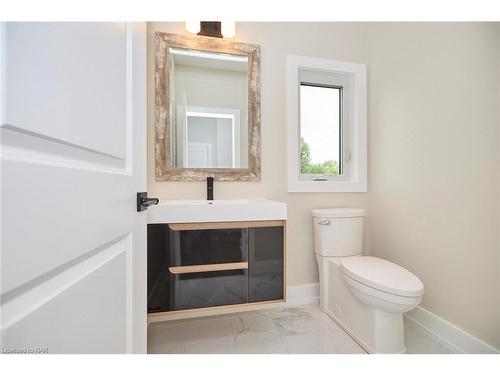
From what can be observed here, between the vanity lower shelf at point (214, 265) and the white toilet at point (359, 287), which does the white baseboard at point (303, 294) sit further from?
the vanity lower shelf at point (214, 265)

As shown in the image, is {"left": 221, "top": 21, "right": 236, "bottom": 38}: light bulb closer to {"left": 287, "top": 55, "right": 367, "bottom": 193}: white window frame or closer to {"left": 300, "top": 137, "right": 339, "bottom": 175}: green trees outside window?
{"left": 287, "top": 55, "right": 367, "bottom": 193}: white window frame

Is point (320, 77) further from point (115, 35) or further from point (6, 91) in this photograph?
point (6, 91)

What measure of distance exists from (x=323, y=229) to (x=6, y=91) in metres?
1.75

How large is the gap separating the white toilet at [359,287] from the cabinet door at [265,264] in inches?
16.6

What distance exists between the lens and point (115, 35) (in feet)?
1.85

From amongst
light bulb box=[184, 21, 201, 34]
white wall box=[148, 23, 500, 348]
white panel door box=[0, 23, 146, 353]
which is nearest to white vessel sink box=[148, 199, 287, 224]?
white wall box=[148, 23, 500, 348]

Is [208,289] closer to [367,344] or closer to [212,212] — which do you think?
[212,212]

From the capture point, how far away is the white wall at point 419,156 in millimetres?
1245

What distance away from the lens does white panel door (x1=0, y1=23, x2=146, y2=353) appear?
0.28 meters

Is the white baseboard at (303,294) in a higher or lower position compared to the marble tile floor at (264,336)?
higher

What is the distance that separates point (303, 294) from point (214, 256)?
0.98 m

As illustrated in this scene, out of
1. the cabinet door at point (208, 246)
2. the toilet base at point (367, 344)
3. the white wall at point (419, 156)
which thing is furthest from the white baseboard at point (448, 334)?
the cabinet door at point (208, 246)
